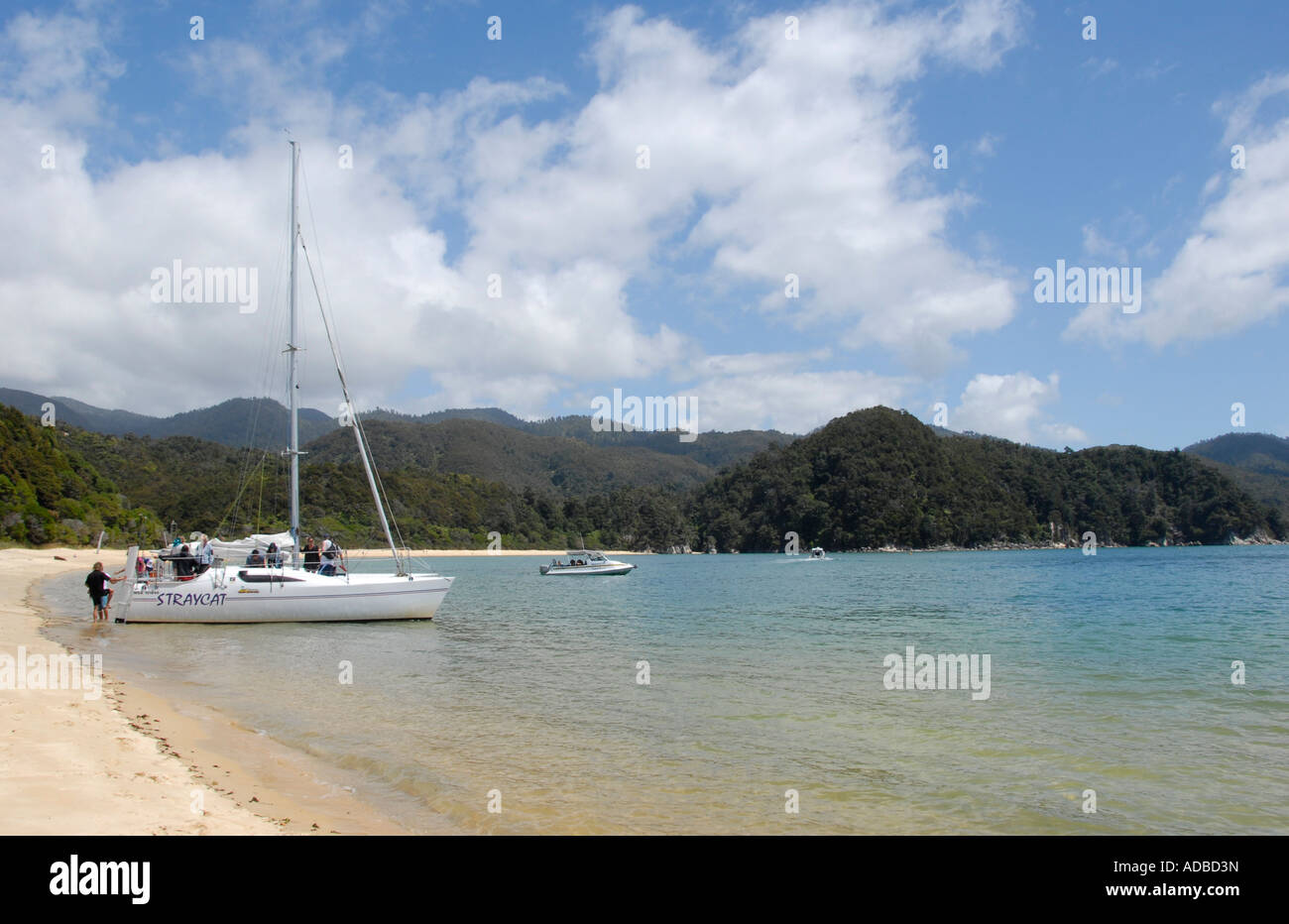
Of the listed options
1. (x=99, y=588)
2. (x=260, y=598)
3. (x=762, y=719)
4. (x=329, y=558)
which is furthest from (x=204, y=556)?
(x=762, y=719)

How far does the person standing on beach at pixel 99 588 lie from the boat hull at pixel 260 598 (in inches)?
24.3

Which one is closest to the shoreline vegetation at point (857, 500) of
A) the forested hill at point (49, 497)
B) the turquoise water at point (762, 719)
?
the forested hill at point (49, 497)

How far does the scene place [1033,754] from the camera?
11.3 meters

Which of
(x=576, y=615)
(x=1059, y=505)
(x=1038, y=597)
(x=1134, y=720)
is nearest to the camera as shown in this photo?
(x=1134, y=720)

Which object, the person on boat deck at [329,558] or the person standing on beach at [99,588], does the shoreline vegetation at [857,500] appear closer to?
the person on boat deck at [329,558]

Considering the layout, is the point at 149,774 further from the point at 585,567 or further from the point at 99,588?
the point at 585,567

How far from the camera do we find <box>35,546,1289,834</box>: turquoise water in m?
9.00

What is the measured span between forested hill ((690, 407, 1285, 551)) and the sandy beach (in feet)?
540

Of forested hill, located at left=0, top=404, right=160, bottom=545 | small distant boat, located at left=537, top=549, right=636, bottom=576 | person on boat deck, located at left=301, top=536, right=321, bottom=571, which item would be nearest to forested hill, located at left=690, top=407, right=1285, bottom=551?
small distant boat, located at left=537, top=549, right=636, bottom=576

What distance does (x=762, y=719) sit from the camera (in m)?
13.6
